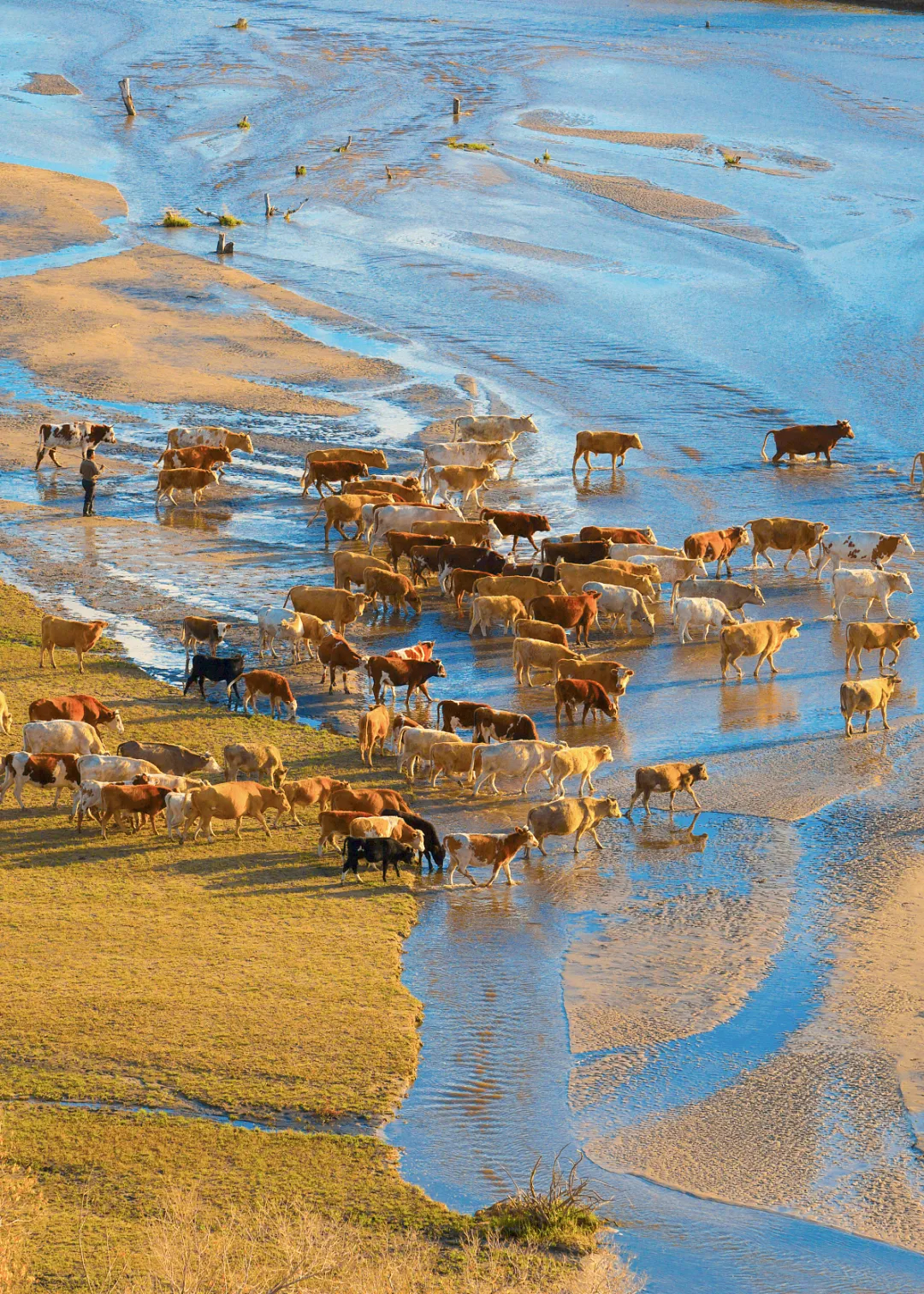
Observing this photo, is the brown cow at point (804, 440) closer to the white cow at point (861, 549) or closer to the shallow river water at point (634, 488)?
the shallow river water at point (634, 488)

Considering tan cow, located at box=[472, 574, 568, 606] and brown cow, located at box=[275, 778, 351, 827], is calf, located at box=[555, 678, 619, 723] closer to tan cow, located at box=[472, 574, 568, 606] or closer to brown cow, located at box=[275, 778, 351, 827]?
tan cow, located at box=[472, 574, 568, 606]

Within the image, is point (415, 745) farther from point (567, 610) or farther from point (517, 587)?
point (517, 587)

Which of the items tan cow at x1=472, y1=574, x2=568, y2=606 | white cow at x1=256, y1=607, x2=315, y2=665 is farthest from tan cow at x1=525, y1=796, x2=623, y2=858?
tan cow at x1=472, y1=574, x2=568, y2=606

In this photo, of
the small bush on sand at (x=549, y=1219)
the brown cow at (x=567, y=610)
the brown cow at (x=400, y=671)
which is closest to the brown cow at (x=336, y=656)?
the brown cow at (x=400, y=671)

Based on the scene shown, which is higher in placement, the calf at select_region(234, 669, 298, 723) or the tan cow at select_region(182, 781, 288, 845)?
the calf at select_region(234, 669, 298, 723)

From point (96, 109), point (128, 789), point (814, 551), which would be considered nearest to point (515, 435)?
point (814, 551)

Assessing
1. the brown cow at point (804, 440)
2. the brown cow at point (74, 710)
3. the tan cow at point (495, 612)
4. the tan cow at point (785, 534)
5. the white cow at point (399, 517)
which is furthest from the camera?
the brown cow at point (804, 440)

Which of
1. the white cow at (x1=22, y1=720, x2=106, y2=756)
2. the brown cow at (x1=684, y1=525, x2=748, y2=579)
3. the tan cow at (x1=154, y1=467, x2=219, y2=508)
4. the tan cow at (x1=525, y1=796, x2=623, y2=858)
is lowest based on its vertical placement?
the tan cow at (x1=525, y1=796, x2=623, y2=858)

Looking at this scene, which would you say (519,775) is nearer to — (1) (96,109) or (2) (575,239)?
(2) (575,239)
